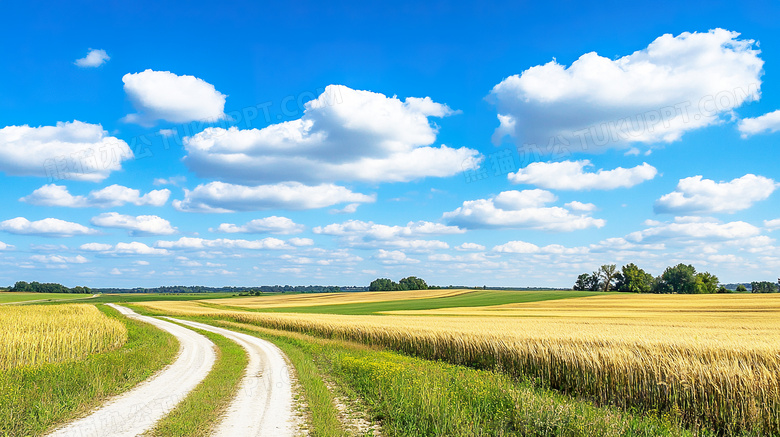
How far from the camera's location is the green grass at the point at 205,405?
33.4 feet

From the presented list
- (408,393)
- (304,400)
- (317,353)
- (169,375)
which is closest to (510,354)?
(408,393)

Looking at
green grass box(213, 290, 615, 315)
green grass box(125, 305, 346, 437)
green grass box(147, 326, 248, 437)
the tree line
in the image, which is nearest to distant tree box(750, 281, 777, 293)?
the tree line

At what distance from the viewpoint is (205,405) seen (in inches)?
484

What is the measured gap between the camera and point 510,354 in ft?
58.3

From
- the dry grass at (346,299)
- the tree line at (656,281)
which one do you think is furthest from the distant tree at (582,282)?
the dry grass at (346,299)

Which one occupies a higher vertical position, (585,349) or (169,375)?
(585,349)

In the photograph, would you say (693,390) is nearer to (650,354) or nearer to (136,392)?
(650,354)

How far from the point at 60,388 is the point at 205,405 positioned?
5.07 m

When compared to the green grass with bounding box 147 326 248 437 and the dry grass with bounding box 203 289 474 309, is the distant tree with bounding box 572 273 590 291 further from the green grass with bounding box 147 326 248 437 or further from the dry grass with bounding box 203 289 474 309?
the green grass with bounding box 147 326 248 437

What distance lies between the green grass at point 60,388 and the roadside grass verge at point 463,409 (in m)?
6.11

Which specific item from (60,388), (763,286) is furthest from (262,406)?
(763,286)

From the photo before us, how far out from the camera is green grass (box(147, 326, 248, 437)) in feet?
33.4

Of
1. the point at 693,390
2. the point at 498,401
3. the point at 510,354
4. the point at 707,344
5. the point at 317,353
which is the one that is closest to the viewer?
the point at 693,390

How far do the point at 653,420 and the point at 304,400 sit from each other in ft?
29.5
